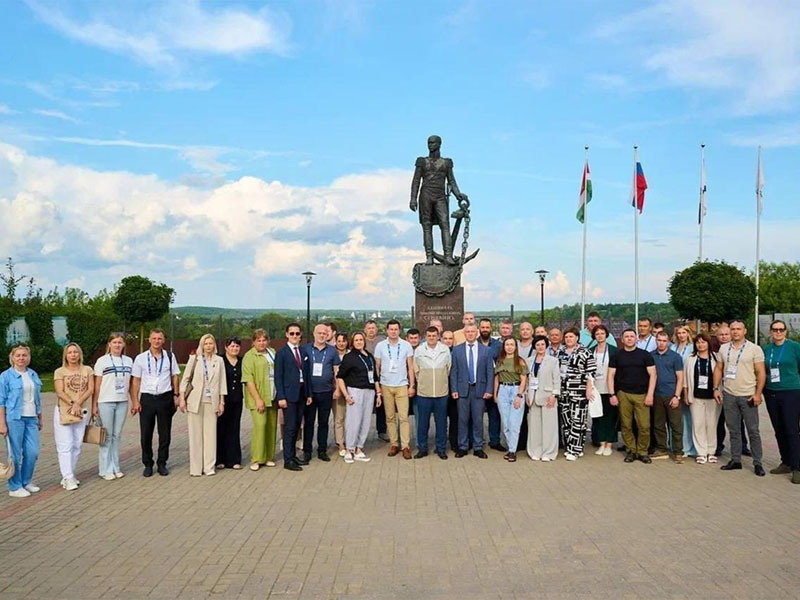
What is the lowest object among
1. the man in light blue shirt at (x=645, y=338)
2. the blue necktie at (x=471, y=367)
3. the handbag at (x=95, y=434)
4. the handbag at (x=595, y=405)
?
the handbag at (x=95, y=434)

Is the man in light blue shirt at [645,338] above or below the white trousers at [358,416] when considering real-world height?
above

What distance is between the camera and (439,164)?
14977mm

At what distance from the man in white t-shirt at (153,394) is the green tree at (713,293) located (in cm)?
2536

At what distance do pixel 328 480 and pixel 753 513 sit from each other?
416 centimetres

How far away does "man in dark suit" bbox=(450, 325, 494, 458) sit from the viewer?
9.32 metres

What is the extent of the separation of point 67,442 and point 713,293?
2667 centimetres

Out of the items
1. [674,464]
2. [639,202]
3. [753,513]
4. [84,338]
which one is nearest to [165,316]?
[84,338]

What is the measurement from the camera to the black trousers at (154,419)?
8.35 meters

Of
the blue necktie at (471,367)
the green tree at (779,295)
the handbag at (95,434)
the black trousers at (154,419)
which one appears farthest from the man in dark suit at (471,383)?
the green tree at (779,295)

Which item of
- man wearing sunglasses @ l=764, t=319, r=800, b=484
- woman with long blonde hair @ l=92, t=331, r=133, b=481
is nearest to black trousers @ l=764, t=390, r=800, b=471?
man wearing sunglasses @ l=764, t=319, r=800, b=484

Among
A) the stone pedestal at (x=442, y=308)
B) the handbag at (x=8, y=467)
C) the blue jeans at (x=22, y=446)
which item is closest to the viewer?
the handbag at (x=8, y=467)

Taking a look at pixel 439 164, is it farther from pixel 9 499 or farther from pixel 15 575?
pixel 15 575

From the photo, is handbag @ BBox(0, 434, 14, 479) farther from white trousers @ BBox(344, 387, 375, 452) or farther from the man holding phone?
the man holding phone

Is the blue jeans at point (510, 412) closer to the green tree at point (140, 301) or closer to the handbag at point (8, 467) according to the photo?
the handbag at point (8, 467)
